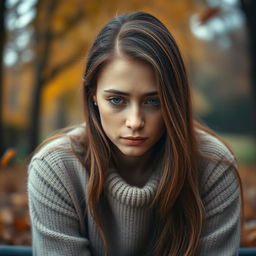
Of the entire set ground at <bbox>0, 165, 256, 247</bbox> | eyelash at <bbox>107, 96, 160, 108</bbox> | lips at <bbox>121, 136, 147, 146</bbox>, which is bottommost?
ground at <bbox>0, 165, 256, 247</bbox>

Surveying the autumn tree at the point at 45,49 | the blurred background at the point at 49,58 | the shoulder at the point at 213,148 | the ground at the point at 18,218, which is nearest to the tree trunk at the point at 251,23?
the blurred background at the point at 49,58

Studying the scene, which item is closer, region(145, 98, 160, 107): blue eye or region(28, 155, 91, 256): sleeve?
region(145, 98, 160, 107): blue eye

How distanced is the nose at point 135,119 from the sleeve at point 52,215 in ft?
1.62

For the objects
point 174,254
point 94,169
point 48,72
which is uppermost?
point 48,72

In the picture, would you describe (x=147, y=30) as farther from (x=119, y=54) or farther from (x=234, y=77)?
(x=234, y=77)

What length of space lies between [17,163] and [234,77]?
27.2 feet

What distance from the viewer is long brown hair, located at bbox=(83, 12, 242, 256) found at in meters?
1.94

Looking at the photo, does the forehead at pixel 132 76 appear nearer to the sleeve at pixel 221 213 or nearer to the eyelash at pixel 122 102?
the eyelash at pixel 122 102

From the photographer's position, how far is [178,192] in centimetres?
217

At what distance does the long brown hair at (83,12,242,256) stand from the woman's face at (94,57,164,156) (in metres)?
0.04

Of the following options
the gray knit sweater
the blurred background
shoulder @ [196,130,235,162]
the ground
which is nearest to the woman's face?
the gray knit sweater

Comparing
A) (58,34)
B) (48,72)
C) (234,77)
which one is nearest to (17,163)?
(48,72)

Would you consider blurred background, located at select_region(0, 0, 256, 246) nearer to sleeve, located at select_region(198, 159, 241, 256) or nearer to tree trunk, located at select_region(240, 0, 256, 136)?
tree trunk, located at select_region(240, 0, 256, 136)

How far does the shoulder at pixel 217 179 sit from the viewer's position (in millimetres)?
2230
